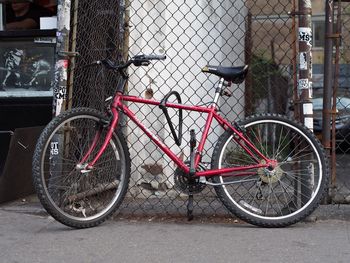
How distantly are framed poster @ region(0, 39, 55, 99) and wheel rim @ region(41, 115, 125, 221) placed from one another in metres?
1.98

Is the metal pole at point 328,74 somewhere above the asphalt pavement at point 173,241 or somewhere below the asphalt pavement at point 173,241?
above

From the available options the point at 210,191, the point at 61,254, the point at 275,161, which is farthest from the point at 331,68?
the point at 61,254

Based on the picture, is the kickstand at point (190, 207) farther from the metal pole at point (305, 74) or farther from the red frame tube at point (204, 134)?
the metal pole at point (305, 74)

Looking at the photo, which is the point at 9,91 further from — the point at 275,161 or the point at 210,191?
the point at 275,161

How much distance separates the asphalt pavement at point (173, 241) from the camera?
13.7ft

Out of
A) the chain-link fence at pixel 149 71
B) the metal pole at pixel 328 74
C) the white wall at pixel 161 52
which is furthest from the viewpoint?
the white wall at pixel 161 52

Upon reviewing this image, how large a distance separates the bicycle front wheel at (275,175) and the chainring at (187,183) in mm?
138

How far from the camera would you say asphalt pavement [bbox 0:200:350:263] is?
164 inches

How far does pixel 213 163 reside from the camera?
190 inches

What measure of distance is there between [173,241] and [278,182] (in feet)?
3.42

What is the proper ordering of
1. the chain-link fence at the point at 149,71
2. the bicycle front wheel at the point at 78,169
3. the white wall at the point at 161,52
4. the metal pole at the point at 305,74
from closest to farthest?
the bicycle front wheel at the point at 78,169
the metal pole at the point at 305,74
the chain-link fence at the point at 149,71
the white wall at the point at 161,52

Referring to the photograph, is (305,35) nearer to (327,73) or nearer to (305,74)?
(305,74)

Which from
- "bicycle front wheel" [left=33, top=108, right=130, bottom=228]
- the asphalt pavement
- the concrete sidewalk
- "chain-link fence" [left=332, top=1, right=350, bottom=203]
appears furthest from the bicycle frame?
"chain-link fence" [left=332, top=1, right=350, bottom=203]

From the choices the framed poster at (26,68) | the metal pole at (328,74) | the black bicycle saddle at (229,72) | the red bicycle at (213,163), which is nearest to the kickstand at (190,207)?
the red bicycle at (213,163)
